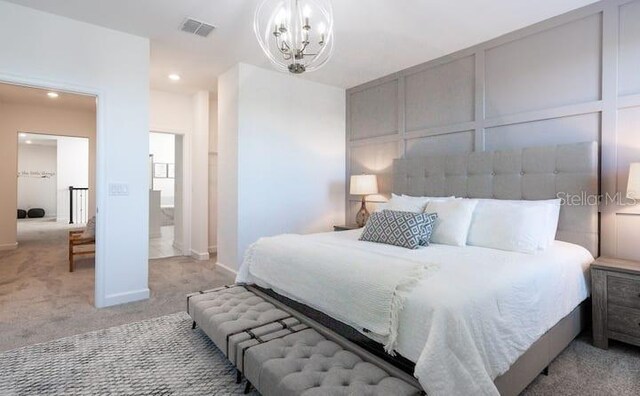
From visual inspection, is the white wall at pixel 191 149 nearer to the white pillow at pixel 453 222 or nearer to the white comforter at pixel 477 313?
the white comforter at pixel 477 313

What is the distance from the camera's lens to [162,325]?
9.25 ft

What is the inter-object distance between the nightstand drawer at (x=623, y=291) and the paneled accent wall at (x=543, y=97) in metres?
0.46

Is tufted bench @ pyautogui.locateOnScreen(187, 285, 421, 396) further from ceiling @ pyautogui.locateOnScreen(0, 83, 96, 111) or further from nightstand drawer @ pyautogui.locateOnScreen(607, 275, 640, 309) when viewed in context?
ceiling @ pyautogui.locateOnScreen(0, 83, 96, 111)

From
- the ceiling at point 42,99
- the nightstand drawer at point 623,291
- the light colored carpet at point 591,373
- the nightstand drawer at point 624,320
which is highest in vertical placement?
the ceiling at point 42,99

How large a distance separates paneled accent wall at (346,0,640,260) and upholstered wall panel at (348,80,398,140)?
21 millimetres

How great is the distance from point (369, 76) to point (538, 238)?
10.1 feet

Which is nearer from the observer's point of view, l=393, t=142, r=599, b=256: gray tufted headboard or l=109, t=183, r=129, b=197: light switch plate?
l=393, t=142, r=599, b=256: gray tufted headboard

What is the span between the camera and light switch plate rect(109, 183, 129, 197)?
3332 mm

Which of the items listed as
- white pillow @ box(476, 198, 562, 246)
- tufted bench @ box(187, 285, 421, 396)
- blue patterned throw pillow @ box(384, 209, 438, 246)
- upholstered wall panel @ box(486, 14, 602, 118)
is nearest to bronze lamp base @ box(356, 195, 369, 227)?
blue patterned throw pillow @ box(384, 209, 438, 246)

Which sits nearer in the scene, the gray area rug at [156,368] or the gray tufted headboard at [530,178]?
the gray area rug at [156,368]

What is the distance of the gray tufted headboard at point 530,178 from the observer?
276cm

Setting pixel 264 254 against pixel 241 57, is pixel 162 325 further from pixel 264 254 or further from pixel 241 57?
→ pixel 241 57

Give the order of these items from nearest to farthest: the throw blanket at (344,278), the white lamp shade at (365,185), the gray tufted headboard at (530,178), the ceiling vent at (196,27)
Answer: the throw blanket at (344,278), the gray tufted headboard at (530,178), the ceiling vent at (196,27), the white lamp shade at (365,185)

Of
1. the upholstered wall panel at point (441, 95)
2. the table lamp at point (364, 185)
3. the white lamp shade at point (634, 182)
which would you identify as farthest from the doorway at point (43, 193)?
the white lamp shade at point (634, 182)
